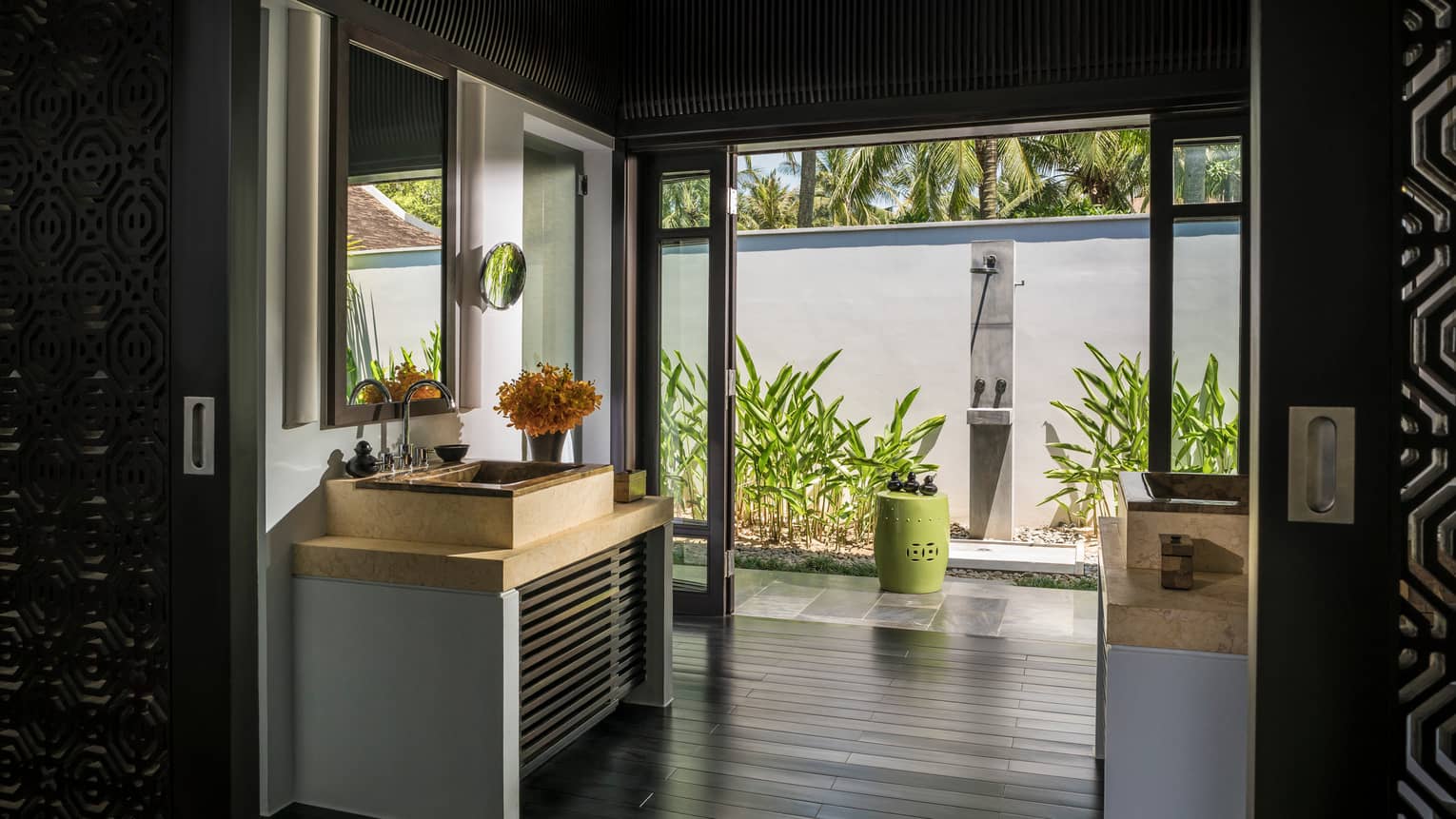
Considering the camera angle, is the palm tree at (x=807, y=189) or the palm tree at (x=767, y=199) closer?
the palm tree at (x=807, y=189)

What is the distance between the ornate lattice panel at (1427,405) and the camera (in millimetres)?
1608

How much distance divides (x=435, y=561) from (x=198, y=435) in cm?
67

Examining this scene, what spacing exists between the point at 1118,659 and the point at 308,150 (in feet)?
7.94

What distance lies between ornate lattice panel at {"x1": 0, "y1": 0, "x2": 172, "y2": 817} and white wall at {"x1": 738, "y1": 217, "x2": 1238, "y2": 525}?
19.9 ft

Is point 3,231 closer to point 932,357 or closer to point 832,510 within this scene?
point 832,510

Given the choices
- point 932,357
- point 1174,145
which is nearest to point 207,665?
point 1174,145

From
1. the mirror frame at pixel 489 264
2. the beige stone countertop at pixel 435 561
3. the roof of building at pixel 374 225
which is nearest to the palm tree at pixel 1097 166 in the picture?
the mirror frame at pixel 489 264

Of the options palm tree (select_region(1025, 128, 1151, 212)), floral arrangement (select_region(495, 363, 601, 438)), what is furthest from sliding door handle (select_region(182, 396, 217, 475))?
palm tree (select_region(1025, 128, 1151, 212))

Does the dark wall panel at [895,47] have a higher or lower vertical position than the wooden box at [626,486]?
higher

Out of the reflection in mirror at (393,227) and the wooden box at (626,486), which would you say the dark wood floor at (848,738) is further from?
the reflection in mirror at (393,227)

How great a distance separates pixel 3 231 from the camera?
2.47 m

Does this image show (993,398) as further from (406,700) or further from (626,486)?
(406,700)

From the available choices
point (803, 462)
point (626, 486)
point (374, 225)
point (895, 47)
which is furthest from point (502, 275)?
point (803, 462)

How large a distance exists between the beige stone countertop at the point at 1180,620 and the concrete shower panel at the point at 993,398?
222 inches
